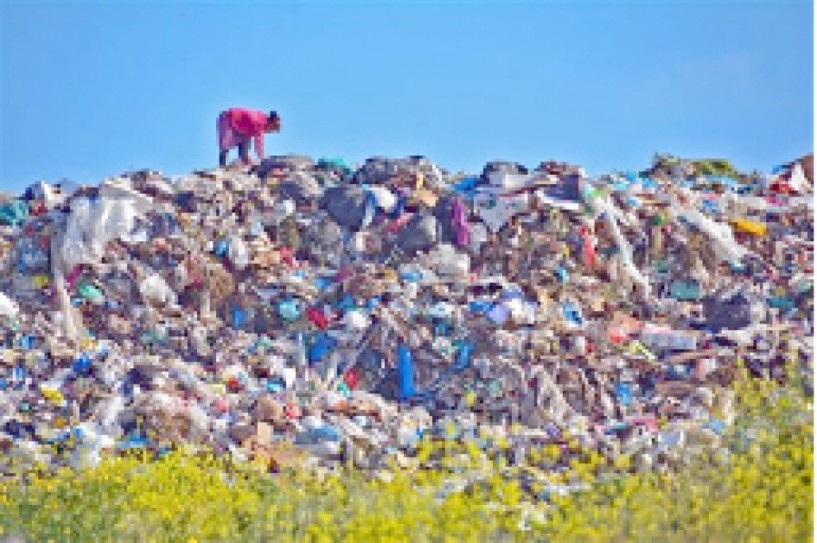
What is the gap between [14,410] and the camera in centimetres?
896

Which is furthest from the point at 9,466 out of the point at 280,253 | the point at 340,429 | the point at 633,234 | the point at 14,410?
the point at 633,234

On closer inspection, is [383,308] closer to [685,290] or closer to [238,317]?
[238,317]

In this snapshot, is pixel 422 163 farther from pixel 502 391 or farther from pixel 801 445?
pixel 801 445

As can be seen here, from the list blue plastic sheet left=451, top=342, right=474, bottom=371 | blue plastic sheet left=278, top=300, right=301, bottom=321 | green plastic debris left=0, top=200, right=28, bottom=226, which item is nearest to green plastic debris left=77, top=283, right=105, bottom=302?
blue plastic sheet left=278, top=300, right=301, bottom=321

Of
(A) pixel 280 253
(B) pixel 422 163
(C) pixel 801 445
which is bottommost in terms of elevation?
(C) pixel 801 445

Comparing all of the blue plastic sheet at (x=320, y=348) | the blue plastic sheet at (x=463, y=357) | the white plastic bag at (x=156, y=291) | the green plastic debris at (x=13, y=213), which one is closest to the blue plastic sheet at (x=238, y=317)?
the white plastic bag at (x=156, y=291)

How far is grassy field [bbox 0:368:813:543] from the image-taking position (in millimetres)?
5875

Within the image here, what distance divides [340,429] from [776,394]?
2.62 meters

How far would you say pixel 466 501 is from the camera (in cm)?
635

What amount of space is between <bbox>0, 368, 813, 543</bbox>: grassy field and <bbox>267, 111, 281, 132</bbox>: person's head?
197 inches

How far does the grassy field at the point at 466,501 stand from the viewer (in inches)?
231

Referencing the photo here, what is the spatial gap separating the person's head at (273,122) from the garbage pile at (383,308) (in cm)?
23

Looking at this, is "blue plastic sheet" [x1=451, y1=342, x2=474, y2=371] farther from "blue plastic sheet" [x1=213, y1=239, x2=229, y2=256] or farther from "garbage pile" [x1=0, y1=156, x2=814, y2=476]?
"blue plastic sheet" [x1=213, y1=239, x2=229, y2=256]

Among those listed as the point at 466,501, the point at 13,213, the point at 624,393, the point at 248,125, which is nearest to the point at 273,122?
the point at 248,125
